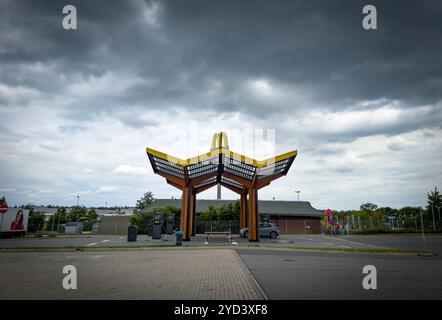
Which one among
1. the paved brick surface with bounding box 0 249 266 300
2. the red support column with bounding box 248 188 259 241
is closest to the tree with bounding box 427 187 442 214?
the red support column with bounding box 248 188 259 241

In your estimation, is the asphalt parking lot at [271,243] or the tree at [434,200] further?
the tree at [434,200]

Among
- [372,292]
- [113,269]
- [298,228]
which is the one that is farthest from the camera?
[298,228]

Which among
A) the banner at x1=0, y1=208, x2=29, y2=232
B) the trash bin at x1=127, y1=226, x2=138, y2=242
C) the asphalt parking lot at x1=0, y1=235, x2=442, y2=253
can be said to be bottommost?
the asphalt parking lot at x1=0, y1=235, x2=442, y2=253

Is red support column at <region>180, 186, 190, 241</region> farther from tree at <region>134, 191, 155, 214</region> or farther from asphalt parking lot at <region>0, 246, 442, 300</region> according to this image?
tree at <region>134, 191, 155, 214</region>

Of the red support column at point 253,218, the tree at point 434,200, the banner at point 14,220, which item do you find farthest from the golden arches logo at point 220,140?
the tree at point 434,200

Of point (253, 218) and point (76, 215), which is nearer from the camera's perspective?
point (253, 218)

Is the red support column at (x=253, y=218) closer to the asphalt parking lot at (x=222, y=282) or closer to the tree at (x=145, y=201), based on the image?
the asphalt parking lot at (x=222, y=282)

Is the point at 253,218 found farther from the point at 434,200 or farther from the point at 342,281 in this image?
the point at 434,200

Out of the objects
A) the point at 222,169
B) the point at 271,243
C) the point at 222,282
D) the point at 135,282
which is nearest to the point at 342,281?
the point at 222,282

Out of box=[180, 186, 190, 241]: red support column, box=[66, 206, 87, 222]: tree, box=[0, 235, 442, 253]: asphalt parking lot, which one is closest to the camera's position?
box=[0, 235, 442, 253]: asphalt parking lot
